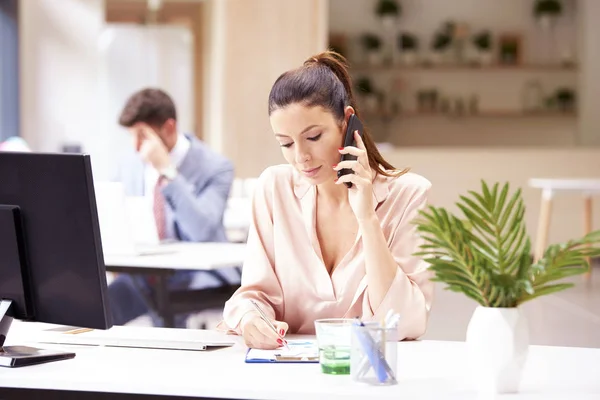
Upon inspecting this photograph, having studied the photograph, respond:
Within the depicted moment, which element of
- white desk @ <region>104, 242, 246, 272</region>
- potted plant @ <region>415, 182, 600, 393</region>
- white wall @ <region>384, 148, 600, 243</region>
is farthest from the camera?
white wall @ <region>384, 148, 600, 243</region>

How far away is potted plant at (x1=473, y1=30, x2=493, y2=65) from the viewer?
1133cm

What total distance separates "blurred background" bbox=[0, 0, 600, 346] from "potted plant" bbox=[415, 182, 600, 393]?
4.71 meters

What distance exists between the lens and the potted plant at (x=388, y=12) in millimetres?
11359

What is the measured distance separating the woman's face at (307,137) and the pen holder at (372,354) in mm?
680

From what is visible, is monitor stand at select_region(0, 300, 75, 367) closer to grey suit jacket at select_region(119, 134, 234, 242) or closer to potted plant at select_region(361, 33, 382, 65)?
grey suit jacket at select_region(119, 134, 234, 242)

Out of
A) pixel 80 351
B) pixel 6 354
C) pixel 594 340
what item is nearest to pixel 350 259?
pixel 80 351

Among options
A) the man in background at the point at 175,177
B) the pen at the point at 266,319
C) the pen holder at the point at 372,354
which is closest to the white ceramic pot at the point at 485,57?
the man in background at the point at 175,177

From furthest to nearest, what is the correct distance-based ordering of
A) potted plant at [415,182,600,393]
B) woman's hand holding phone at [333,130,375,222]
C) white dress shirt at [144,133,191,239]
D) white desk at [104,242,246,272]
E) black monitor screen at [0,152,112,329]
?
white dress shirt at [144,133,191,239]
white desk at [104,242,246,272]
woman's hand holding phone at [333,130,375,222]
black monitor screen at [0,152,112,329]
potted plant at [415,182,600,393]

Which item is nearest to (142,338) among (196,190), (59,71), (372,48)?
(196,190)

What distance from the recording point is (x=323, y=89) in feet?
7.67

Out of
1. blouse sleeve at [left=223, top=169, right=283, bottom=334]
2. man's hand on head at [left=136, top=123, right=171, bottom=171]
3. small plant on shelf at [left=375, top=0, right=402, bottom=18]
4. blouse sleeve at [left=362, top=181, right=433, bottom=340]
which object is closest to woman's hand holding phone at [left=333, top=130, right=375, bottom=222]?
blouse sleeve at [left=362, top=181, right=433, bottom=340]

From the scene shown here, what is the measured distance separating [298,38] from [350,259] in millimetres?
6994

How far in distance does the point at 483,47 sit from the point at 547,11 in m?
0.86

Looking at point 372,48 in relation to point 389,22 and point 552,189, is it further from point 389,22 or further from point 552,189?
point 552,189
